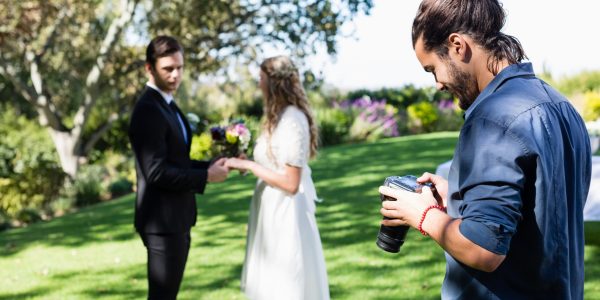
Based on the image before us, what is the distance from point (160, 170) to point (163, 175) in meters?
0.04

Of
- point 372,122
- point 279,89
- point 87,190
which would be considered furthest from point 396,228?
point 372,122

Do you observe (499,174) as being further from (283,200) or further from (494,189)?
(283,200)

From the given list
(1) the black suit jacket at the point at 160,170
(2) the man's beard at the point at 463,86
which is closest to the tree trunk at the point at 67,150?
(1) the black suit jacket at the point at 160,170

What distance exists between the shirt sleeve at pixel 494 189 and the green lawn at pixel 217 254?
4.42 metres

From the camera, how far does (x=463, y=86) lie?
6.30 ft

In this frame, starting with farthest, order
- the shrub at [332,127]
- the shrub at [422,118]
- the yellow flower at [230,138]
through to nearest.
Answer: the shrub at [422,118]
the shrub at [332,127]
the yellow flower at [230,138]

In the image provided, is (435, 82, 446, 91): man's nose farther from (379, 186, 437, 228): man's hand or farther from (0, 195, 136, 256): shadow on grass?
(0, 195, 136, 256): shadow on grass

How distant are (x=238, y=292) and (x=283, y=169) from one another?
89.8 inches

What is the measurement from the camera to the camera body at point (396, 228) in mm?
1990

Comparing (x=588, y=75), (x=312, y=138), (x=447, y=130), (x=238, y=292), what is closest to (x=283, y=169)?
(x=312, y=138)

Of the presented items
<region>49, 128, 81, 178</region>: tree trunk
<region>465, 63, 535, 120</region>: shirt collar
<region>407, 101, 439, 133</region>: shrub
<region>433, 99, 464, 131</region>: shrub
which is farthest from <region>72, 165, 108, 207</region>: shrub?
<region>465, 63, 535, 120</region>: shirt collar

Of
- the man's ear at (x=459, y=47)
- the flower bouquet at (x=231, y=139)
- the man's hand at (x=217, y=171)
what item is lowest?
the man's hand at (x=217, y=171)

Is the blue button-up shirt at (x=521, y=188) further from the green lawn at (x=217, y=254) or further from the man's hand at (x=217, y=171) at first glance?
the green lawn at (x=217, y=254)

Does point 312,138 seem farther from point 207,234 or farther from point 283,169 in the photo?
point 207,234
